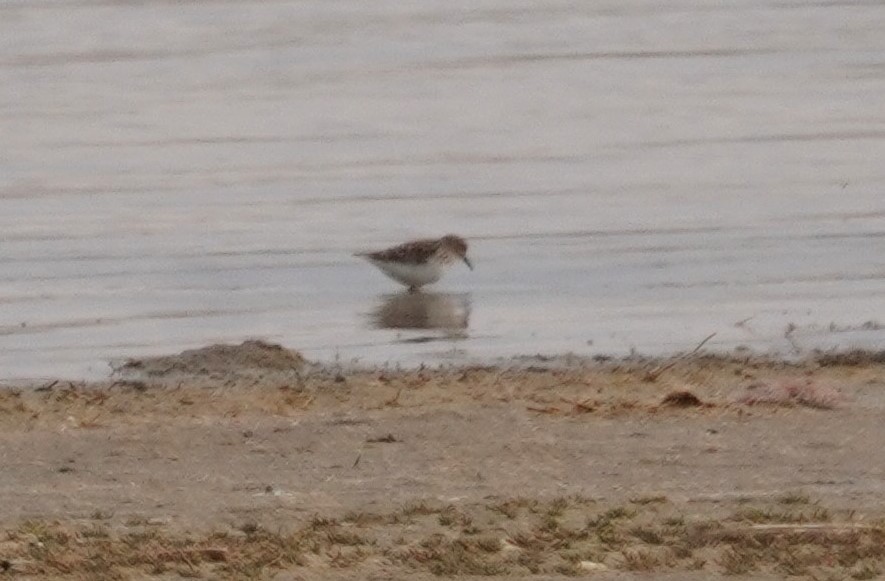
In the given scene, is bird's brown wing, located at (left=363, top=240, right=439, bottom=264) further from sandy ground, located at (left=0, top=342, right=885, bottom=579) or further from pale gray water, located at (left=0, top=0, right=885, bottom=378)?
sandy ground, located at (left=0, top=342, right=885, bottom=579)

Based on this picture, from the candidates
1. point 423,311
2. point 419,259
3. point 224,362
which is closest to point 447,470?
point 224,362

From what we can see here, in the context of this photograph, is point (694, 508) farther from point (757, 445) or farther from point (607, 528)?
point (757, 445)

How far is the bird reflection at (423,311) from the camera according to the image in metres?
12.1

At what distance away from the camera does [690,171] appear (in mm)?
16594

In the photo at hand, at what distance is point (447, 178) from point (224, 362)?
6102mm

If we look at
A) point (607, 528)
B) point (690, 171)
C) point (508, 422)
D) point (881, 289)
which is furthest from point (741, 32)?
point (607, 528)

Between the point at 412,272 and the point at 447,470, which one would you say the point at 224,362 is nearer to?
the point at 412,272

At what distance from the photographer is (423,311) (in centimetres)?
1253

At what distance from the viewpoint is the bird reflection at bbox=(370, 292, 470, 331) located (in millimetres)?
12070

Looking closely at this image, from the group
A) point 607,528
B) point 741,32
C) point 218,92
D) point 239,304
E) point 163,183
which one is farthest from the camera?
point 741,32

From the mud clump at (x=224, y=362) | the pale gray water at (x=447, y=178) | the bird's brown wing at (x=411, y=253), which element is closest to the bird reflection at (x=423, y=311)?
the pale gray water at (x=447, y=178)

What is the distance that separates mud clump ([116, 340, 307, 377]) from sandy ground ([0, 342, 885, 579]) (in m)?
0.02

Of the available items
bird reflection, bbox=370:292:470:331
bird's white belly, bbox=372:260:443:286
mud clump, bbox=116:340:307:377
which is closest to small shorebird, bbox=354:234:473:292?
bird's white belly, bbox=372:260:443:286

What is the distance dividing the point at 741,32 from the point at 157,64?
247 inches
